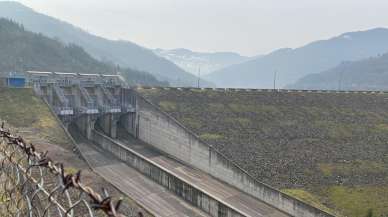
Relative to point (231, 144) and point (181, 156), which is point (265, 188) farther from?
point (181, 156)

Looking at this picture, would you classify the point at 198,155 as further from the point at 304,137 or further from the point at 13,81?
the point at 13,81

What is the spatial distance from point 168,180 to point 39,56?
143 m

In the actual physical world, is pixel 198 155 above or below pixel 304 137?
below

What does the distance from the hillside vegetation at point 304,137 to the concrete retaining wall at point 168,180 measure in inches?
246

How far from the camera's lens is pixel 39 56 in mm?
161125

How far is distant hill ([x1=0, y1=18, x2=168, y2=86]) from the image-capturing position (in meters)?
149

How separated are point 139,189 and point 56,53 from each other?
147 metres

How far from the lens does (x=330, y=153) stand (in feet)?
136

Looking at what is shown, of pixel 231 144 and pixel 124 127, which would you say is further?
pixel 124 127

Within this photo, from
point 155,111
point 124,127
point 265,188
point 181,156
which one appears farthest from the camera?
point 124,127

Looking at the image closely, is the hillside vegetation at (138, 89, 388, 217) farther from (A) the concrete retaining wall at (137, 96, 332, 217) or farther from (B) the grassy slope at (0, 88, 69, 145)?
(B) the grassy slope at (0, 88, 69, 145)

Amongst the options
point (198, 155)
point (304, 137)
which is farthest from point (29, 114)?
point (304, 137)

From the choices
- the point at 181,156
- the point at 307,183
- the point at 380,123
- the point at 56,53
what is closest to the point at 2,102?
the point at 181,156

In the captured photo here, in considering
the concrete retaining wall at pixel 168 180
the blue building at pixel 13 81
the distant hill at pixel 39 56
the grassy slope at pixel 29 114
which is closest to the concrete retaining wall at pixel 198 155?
the concrete retaining wall at pixel 168 180
